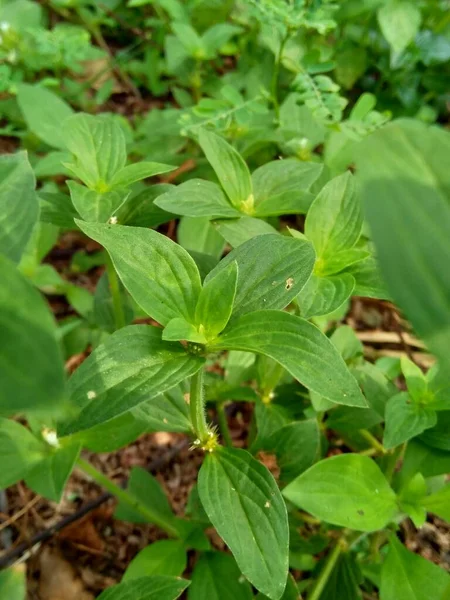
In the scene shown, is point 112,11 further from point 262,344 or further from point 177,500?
point 262,344

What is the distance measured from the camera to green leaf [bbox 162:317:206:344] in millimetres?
940

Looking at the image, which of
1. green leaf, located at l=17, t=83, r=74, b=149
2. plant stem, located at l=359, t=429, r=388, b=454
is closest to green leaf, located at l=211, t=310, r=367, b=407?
plant stem, located at l=359, t=429, r=388, b=454

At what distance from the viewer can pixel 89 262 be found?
7.27 ft

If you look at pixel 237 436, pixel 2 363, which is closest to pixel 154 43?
pixel 237 436

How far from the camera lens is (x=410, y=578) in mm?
1245

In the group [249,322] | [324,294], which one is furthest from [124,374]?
[324,294]

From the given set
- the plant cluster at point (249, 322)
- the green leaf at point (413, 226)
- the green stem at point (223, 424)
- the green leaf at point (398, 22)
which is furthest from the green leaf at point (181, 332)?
the green leaf at point (398, 22)

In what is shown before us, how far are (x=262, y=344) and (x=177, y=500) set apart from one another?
1066 millimetres

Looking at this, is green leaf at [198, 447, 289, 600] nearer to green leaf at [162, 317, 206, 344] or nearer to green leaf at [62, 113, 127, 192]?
green leaf at [162, 317, 206, 344]

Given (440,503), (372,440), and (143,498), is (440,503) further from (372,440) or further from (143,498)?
(143,498)

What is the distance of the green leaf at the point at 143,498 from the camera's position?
1.54 m

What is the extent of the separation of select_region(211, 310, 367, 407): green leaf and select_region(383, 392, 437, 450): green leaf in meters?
0.32

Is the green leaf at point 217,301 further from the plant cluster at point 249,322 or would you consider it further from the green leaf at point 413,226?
the green leaf at point 413,226

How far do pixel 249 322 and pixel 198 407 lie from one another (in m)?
0.21
